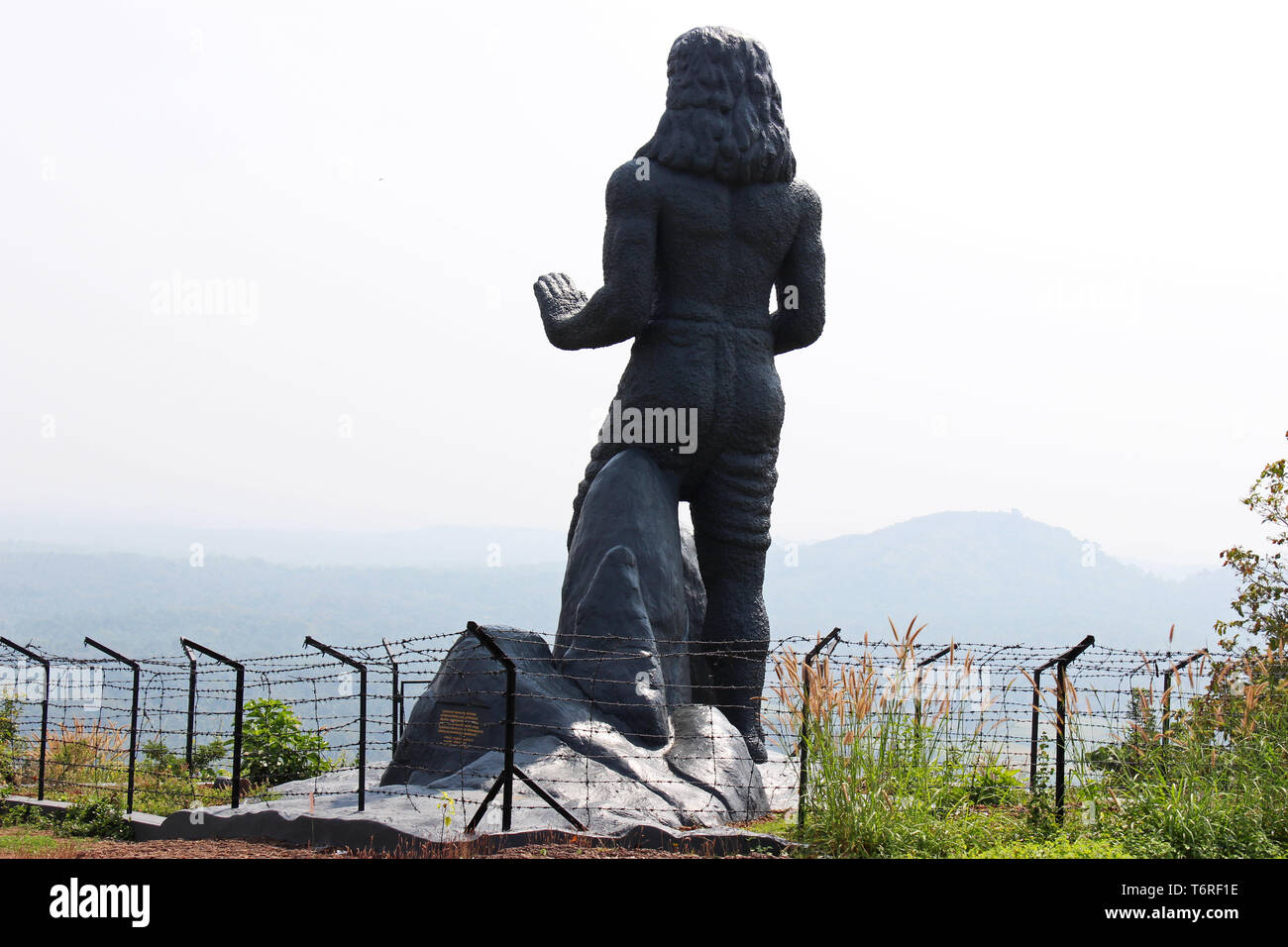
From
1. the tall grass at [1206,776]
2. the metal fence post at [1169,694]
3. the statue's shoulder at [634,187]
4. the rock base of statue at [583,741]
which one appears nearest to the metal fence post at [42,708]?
the rock base of statue at [583,741]

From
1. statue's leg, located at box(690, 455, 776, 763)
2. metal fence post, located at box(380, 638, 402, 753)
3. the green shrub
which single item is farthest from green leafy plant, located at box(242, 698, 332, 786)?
the green shrub

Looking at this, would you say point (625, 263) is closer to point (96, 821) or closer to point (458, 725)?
point (458, 725)

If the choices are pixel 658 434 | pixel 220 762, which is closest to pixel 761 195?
pixel 658 434

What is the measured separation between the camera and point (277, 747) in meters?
9.20

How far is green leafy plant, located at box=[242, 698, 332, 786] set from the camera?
9164 millimetres

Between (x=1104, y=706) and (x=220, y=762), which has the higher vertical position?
(x=1104, y=706)

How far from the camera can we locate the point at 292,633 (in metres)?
114

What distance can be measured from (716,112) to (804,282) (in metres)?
1.36

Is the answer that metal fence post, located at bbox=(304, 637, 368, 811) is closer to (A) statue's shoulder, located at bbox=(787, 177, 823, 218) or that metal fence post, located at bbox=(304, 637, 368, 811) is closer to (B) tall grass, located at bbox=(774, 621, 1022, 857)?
(B) tall grass, located at bbox=(774, 621, 1022, 857)

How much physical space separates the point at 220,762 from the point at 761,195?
694cm

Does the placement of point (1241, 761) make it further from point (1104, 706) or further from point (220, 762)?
point (220, 762)

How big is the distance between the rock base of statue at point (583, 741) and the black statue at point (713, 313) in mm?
497

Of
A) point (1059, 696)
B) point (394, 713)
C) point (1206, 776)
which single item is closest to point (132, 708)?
point (394, 713)

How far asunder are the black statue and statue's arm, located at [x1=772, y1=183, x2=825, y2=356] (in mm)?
11
